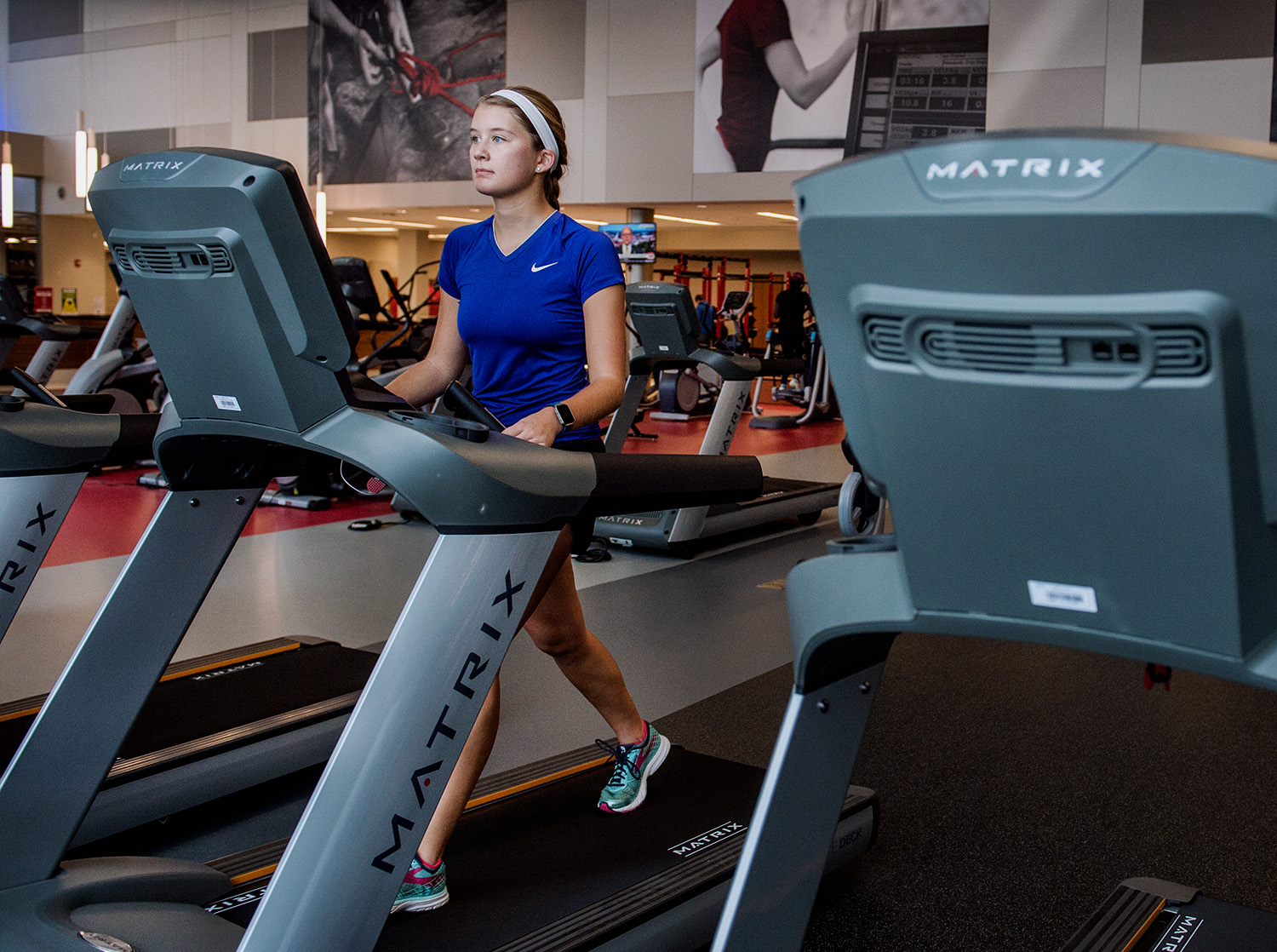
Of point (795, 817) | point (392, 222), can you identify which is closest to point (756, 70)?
point (392, 222)

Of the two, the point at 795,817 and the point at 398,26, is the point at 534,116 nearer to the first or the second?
the point at 795,817

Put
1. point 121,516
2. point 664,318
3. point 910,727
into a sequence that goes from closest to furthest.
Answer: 1. point 910,727
2. point 664,318
3. point 121,516

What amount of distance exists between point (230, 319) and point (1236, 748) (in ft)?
9.02

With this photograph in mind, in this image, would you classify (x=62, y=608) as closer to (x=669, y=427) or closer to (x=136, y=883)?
(x=136, y=883)

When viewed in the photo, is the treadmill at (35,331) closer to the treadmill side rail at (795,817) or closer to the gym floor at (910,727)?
the gym floor at (910,727)

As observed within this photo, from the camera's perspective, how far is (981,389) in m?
0.92

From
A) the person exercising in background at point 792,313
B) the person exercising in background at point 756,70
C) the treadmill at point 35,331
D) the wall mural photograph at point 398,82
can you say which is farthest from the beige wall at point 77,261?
the treadmill at point 35,331

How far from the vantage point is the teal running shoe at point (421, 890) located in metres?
1.92

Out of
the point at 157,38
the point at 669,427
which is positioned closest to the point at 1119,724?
the point at 669,427

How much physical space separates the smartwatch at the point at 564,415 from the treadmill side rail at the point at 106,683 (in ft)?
1.92

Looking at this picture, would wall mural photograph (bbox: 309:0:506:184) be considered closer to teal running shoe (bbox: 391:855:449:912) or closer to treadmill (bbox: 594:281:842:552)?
treadmill (bbox: 594:281:842:552)

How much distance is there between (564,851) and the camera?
7.11ft

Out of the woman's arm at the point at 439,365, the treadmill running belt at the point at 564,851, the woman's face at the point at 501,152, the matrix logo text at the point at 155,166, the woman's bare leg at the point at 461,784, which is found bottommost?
the treadmill running belt at the point at 564,851

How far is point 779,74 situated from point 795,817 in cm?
1198
